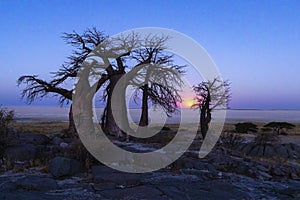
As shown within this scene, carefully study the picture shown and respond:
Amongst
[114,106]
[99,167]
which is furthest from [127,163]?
[114,106]

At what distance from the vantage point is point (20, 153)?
14.8 m

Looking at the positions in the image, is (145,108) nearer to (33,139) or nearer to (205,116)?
(205,116)

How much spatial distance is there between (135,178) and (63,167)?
2.56m

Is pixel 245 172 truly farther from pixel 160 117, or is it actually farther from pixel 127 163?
pixel 160 117

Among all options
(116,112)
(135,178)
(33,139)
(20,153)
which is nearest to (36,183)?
(135,178)

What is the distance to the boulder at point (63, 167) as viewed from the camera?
38.5 feet

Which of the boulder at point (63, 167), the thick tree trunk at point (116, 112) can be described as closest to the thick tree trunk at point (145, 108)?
the thick tree trunk at point (116, 112)

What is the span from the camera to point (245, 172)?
13359 millimetres

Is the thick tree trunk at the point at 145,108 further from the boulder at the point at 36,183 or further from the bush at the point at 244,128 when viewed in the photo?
the bush at the point at 244,128

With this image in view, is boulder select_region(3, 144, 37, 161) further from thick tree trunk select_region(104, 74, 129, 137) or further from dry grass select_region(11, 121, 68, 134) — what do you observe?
dry grass select_region(11, 121, 68, 134)

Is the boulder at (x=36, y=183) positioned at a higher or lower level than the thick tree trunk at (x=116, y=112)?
lower

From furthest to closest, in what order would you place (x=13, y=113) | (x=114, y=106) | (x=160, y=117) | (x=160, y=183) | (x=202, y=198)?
1. (x=160, y=117)
2. (x=114, y=106)
3. (x=13, y=113)
4. (x=160, y=183)
5. (x=202, y=198)

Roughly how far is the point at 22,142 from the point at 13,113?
4.87 feet

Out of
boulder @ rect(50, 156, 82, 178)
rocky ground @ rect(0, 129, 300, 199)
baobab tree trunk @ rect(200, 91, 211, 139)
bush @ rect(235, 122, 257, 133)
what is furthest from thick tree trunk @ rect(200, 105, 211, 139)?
bush @ rect(235, 122, 257, 133)
